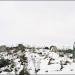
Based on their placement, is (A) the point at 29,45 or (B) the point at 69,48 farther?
(A) the point at 29,45

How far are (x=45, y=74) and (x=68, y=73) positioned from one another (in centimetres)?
272

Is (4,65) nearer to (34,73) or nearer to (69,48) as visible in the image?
(34,73)

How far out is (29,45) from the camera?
209ft

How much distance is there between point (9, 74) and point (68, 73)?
6.70 m

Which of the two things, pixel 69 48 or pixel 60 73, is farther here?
pixel 69 48

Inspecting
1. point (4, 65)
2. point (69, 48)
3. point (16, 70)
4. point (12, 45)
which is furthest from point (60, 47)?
point (16, 70)

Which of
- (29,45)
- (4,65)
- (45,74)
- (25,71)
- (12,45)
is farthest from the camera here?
(29,45)

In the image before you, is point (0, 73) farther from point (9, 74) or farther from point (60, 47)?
point (60, 47)

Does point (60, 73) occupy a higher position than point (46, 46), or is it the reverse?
point (46, 46)

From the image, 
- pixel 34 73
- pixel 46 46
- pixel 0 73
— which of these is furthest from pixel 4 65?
pixel 46 46

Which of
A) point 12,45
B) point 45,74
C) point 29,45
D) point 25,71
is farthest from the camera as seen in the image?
point 29,45

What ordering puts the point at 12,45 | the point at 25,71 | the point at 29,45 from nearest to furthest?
the point at 25,71
the point at 12,45
the point at 29,45

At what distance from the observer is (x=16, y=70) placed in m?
23.7

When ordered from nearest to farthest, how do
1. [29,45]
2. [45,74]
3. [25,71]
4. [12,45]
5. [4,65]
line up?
[25,71] < [45,74] < [4,65] < [12,45] < [29,45]
